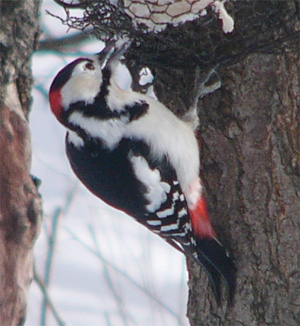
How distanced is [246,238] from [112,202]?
1.58ft

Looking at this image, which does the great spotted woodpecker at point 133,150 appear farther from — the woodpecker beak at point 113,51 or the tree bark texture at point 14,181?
the tree bark texture at point 14,181

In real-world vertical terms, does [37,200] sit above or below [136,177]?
above

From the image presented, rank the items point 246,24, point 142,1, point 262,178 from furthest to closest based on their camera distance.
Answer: point 262,178, point 246,24, point 142,1

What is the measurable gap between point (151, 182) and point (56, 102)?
1.41 feet

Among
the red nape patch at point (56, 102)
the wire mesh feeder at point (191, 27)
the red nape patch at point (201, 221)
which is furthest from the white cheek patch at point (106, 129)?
the red nape patch at point (201, 221)

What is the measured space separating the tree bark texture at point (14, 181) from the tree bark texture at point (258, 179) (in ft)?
2.36

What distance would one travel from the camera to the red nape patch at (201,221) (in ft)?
7.38

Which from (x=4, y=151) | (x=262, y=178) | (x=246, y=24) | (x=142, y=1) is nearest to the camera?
(x=4, y=151)

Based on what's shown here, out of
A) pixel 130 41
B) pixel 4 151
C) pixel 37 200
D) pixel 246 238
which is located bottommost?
pixel 246 238

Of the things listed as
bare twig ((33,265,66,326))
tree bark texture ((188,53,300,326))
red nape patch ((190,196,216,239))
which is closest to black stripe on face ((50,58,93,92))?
tree bark texture ((188,53,300,326))

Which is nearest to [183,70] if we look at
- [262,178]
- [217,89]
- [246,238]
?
[217,89]

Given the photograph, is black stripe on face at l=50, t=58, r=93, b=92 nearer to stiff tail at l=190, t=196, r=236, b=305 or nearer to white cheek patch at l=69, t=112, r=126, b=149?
white cheek patch at l=69, t=112, r=126, b=149

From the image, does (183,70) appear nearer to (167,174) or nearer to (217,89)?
(217,89)

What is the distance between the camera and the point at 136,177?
2189 mm
